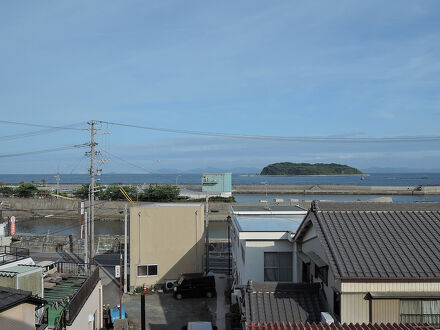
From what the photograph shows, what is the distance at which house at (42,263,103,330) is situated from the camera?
391 inches

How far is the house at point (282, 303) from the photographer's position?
793 cm

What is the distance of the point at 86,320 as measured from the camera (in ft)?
39.1

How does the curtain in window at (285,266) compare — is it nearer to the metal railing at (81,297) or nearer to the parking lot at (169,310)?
the parking lot at (169,310)

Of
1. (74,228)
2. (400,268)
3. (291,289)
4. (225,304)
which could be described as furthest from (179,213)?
(74,228)

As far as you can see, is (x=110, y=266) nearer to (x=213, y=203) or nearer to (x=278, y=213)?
(x=278, y=213)

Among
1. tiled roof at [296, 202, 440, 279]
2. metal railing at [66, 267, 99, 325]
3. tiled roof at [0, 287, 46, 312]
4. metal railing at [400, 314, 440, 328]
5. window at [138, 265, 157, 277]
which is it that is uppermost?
tiled roof at [296, 202, 440, 279]

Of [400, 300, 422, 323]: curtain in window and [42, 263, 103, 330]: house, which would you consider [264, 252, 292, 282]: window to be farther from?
[42, 263, 103, 330]: house

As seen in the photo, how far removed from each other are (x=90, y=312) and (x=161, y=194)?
46292 mm

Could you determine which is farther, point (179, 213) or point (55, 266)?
point (179, 213)

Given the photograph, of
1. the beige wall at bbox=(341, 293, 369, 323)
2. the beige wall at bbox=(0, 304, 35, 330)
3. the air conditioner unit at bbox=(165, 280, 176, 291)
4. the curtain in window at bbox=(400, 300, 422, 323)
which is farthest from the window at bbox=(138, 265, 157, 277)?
the curtain in window at bbox=(400, 300, 422, 323)

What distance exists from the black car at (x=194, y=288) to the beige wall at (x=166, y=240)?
1953 millimetres

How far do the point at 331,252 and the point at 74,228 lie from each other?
43.6 meters

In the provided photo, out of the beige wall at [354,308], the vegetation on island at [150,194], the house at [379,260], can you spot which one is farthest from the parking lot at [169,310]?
the vegetation on island at [150,194]

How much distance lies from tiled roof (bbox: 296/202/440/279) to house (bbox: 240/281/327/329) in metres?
1.20
